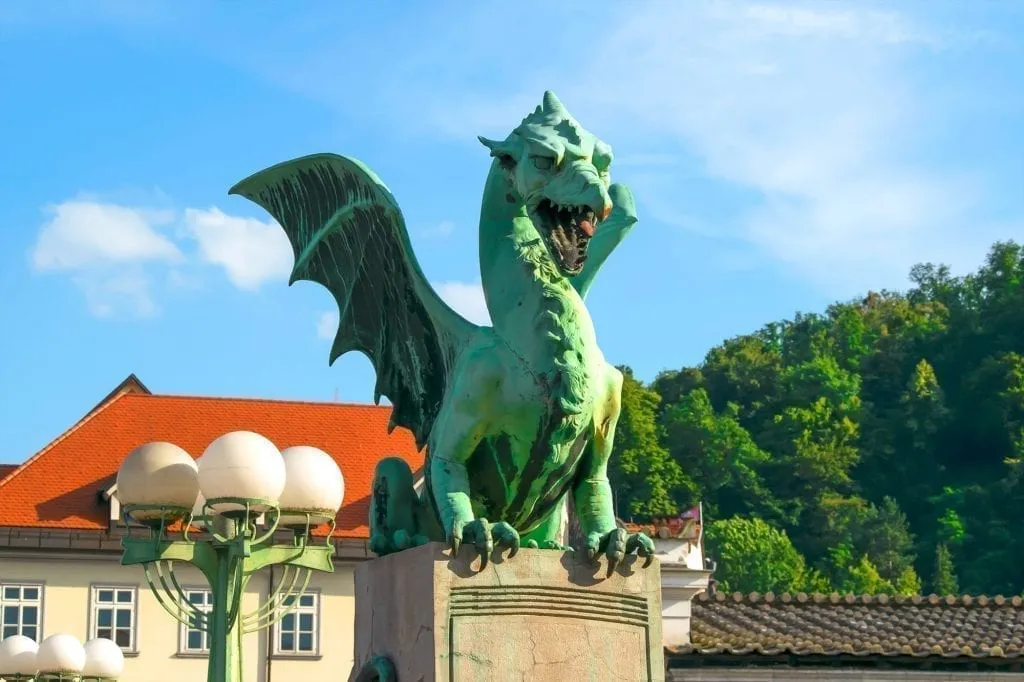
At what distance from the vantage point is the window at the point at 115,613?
34094 millimetres

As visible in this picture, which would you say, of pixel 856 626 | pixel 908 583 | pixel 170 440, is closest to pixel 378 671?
pixel 856 626

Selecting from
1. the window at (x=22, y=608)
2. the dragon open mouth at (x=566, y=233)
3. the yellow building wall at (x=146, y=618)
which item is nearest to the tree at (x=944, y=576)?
the yellow building wall at (x=146, y=618)

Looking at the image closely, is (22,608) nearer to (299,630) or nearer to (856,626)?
(299,630)

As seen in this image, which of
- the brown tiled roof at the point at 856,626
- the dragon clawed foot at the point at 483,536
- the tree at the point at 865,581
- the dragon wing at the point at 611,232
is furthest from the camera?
the tree at the point at 865,581

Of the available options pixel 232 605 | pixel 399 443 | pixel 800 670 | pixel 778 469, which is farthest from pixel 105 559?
pixel 778 469

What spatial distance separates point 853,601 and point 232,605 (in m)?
13.4

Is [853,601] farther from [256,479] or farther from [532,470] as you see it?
[532,470]

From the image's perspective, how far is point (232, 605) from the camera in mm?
13125

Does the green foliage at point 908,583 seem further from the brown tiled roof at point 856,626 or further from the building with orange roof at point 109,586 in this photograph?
the brown tiled roof at point 856,626

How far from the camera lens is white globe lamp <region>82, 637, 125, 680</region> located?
1667 centimetres

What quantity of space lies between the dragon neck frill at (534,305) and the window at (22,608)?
26927mm

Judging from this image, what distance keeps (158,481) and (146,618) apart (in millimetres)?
22256

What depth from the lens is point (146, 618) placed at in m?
34.3

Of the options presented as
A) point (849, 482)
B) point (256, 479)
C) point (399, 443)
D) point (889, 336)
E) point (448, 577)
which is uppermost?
point (889, 336)
